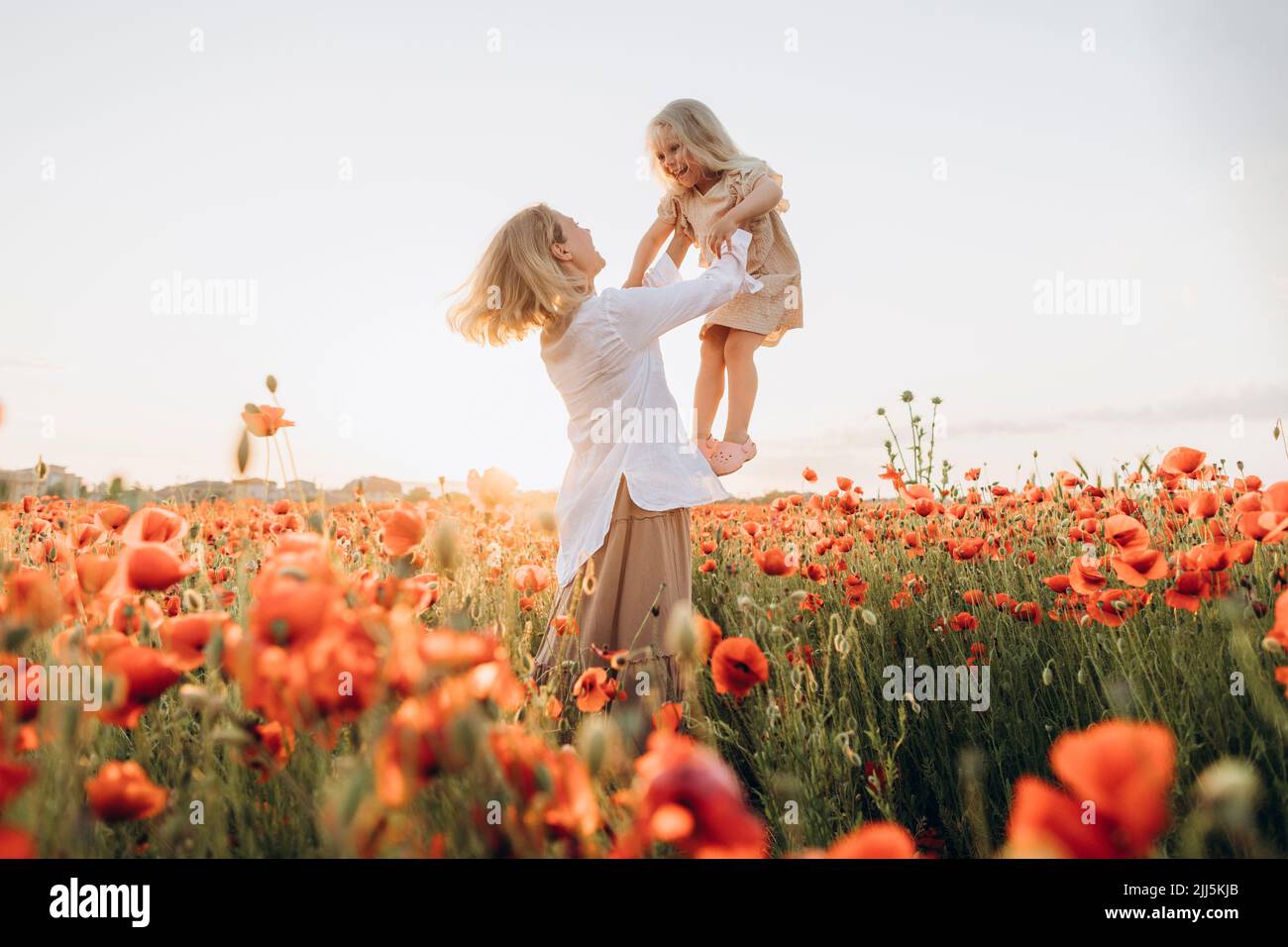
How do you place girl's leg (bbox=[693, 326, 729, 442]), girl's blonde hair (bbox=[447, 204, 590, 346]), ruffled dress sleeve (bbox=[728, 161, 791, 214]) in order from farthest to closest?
girl's leg (bbox=[693, 326, 729, 442]) < ruffled dress sleeve (bbox=[728, 161, 791, 214]) < girl's blonde hair (bbox=[447, 204, 590, 346])

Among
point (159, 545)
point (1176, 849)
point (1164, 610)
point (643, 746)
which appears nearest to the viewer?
point (159, 545)

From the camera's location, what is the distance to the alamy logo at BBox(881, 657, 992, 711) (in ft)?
8.62

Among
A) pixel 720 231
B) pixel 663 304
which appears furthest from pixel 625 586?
pixel 720 231

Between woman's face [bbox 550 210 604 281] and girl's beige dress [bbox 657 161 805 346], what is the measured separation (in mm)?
961

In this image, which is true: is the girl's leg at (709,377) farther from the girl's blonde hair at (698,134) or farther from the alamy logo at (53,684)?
the alamy logo at (53,684)

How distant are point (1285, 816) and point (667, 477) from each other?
1772 mm

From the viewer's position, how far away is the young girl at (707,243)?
3.85 meters

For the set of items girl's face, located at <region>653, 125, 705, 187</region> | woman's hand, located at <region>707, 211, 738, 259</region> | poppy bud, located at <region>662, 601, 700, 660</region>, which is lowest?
poppy bud, located at <region>662, 601, 700, 660</region>

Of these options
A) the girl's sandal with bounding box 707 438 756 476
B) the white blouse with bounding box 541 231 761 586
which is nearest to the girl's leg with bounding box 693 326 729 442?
the girl's sandal with bounding box 707 438 756 476

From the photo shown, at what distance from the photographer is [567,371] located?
2.88 m

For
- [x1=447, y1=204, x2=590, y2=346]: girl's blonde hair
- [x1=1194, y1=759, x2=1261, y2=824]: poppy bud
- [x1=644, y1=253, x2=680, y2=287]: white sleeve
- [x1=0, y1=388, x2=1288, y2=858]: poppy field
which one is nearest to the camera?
[x1=1194, y1=759, x2=1261, y2=824]: poppy bud
